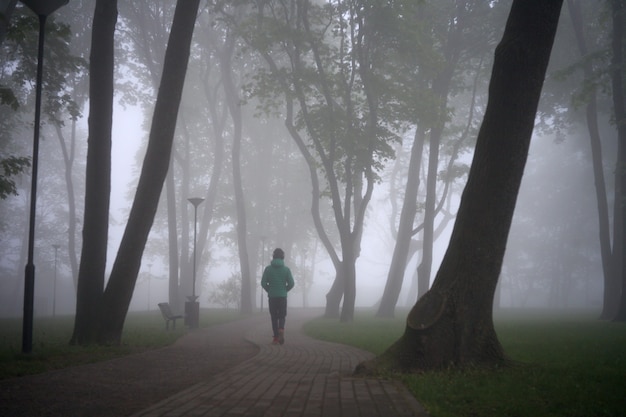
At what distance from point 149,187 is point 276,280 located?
331cm

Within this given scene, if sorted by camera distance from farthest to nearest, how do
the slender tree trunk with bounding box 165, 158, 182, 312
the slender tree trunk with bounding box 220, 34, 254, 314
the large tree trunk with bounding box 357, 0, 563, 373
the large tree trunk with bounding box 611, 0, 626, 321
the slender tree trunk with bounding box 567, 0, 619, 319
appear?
1. the slender tree trunk with bounding box 220, 34, 254, 314
2. the slender tree trunk with bounding box 165, 158, 182, 312
3. the slender tree trunk with bounding box 567, 0, 619, 319
4. the large tree trunk with bounding box 611, 0, 626, 321
5. the large tree trunk with bounding box 357, 0, 563, 373

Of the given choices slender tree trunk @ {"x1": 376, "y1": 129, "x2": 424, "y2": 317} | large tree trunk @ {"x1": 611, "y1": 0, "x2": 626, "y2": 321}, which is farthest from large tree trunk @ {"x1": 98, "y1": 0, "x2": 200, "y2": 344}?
large tree trunk @ {"x1": 611, "y1": 0, "x2": 626, "y2": 321}

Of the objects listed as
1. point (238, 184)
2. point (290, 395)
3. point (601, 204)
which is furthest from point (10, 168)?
point (601, 204)

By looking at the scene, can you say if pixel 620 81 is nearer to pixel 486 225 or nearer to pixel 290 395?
pixel 486 225

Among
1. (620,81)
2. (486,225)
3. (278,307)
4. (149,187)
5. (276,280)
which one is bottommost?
(278,307)

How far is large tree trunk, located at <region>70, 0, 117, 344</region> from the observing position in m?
9.45

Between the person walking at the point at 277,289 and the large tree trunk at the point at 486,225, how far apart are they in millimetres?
4345

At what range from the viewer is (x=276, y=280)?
10289mm

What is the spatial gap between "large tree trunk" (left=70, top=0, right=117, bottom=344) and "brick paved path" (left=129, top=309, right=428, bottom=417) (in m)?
4.32

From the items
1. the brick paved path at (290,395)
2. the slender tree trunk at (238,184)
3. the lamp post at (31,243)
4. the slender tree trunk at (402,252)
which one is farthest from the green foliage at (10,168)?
the slender tree trunk at (402,252)

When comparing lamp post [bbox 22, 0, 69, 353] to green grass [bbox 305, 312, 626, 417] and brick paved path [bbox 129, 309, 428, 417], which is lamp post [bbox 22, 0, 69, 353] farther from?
green grass [bbox 305, 312, 626, 417]

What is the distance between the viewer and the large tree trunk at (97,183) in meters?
9.45

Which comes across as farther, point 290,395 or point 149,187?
point 149,187

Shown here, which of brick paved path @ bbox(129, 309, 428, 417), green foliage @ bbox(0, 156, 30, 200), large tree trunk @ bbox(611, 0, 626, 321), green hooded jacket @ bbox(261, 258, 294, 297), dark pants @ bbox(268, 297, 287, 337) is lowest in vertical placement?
brick paved path @ bbox(129, 309, 428, 417)
